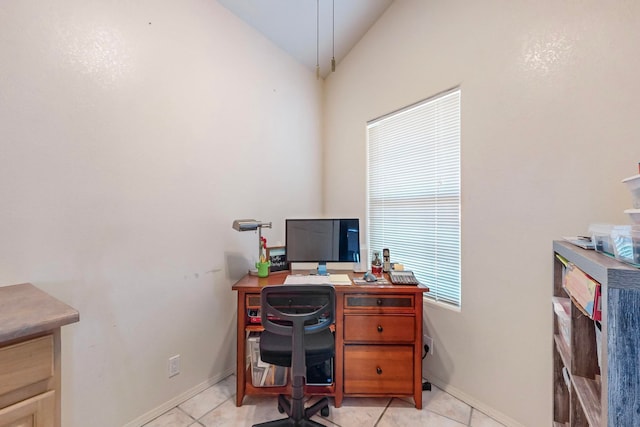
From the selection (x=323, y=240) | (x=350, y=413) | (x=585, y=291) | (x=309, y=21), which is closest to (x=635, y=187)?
(x=585, y=291)

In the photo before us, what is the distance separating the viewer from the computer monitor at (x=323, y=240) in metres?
2.04

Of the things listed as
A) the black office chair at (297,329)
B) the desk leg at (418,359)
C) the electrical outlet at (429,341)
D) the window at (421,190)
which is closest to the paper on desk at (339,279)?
the black office chair at (297,329)

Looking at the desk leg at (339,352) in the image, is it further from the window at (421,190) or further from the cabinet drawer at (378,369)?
the window at (421,190)

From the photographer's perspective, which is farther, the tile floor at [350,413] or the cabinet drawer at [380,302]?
the cabinet drawer at [380,302]

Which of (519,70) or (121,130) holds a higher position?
(519,70)

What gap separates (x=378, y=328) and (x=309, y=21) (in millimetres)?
2515

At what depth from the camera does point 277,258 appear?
2121mm

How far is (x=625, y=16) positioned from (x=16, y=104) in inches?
108

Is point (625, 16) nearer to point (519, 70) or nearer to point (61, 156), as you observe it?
point (519, 70)

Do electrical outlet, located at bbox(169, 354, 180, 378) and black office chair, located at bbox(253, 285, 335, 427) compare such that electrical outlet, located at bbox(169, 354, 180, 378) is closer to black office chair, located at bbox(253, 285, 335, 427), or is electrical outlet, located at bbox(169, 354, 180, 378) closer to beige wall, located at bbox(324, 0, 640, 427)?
black office chair, located at bbox(253, 285, 335, 427)

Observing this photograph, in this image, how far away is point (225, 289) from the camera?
2002 millimetres

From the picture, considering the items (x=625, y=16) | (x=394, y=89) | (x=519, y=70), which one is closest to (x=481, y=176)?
(x=519, y=70)

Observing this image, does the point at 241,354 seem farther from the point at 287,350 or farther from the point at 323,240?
the point at 323,240

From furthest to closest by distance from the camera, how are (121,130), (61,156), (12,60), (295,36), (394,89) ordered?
1. (295,36)
2. (394,89)
3. (121,130)
4. (61,156)
5. (12,60)
